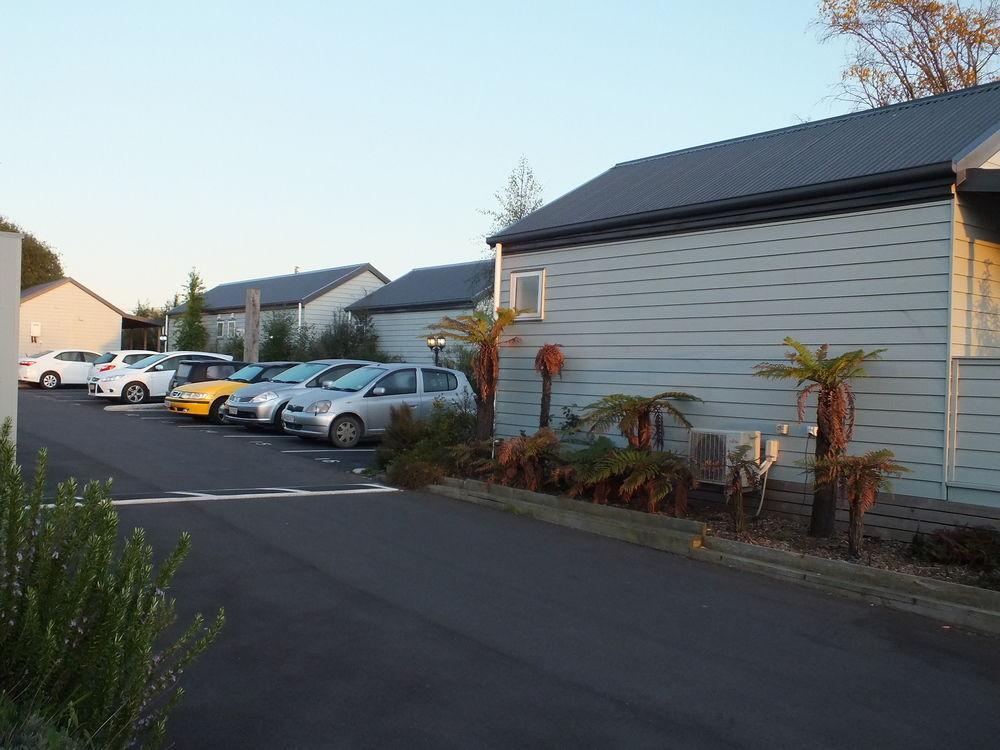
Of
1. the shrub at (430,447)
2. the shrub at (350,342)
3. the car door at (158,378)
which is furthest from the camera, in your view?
the shrub at (350,342)

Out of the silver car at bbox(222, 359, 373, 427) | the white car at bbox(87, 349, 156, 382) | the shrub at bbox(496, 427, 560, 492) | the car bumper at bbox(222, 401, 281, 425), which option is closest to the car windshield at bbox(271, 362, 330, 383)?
Result: the silver car at bbox(222, 359, 373, 427)

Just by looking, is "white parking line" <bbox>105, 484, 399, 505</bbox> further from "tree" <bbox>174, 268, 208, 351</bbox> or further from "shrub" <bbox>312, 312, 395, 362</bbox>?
"tree" <bbox>174, 268, 208, 351</bbox>

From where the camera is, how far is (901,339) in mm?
9484

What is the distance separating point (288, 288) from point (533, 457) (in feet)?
111

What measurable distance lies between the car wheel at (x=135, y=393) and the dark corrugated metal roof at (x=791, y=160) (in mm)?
15375

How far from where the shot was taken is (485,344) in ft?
44.6

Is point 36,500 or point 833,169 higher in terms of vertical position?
point 833,169

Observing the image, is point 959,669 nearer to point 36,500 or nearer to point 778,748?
point 778,748

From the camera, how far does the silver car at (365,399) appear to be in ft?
58.9

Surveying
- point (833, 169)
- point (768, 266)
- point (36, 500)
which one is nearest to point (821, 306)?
point (768, 266)

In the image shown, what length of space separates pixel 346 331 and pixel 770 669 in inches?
1226

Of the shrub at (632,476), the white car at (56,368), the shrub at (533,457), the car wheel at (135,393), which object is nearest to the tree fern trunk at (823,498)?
the shrub at (632,476)

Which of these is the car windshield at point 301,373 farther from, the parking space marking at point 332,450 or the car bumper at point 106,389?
the car bumper at point 106,389

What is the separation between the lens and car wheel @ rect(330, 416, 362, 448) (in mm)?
17922
